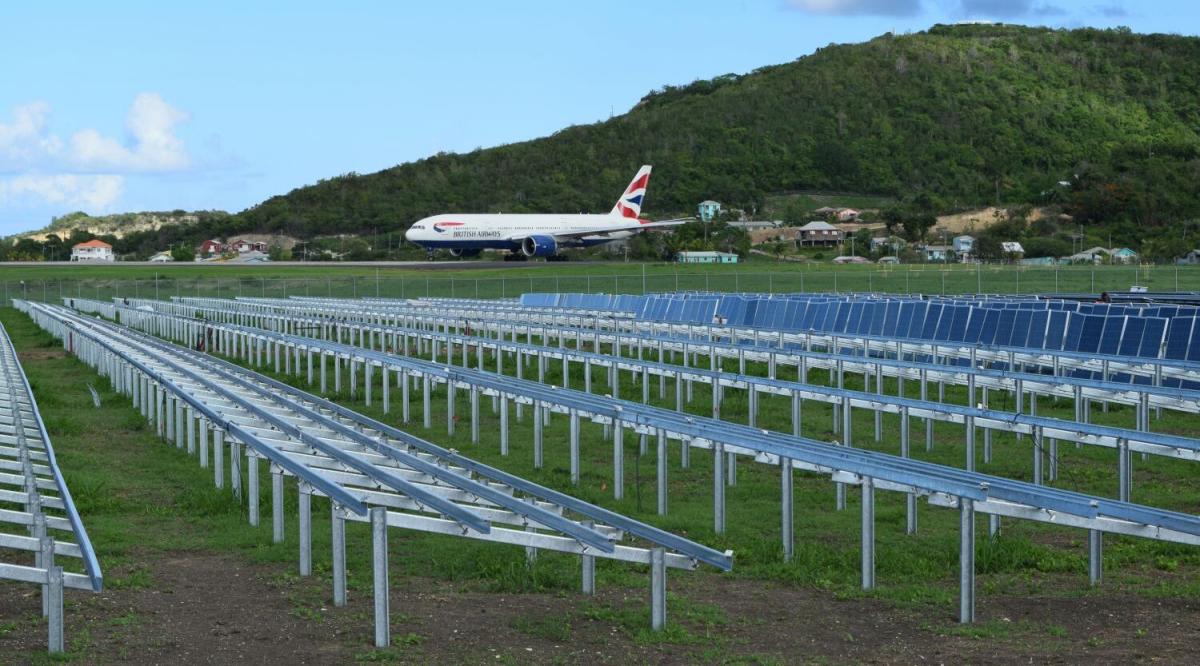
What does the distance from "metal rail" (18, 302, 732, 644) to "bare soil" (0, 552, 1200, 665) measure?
0.29m

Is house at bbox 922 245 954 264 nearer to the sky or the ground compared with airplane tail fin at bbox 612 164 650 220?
nearer to the ground

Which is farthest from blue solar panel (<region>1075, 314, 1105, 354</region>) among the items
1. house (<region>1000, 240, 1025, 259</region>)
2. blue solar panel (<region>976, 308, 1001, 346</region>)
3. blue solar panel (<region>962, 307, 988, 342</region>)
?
house (<region>1000, 240, 1025, 259</region>)

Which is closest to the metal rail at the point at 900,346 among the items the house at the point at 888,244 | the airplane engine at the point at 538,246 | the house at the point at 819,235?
→ the airplane engine at the point at 538,246

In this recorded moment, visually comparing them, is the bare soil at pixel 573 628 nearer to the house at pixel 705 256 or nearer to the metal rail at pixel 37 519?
the metal rail at pixel 37 519

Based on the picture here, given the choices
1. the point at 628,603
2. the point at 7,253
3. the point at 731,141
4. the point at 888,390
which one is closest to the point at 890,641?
the point at 628,603

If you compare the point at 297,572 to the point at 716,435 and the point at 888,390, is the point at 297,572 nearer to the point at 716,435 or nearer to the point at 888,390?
the point at 716,435

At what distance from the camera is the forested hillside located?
151625 millimetres

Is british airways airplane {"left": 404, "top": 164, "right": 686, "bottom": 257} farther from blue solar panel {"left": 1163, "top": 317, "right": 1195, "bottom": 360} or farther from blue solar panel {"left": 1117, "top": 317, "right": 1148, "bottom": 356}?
blue solar panel {"left": 1163, "top": 317, "right": 1195, "bottom": 360}

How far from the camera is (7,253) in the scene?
445ft

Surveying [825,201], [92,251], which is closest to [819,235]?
[825,201]

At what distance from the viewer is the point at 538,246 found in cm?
8538

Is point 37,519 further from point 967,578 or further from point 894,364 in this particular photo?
point 894,364

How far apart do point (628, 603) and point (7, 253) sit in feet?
454

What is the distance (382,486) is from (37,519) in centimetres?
206
